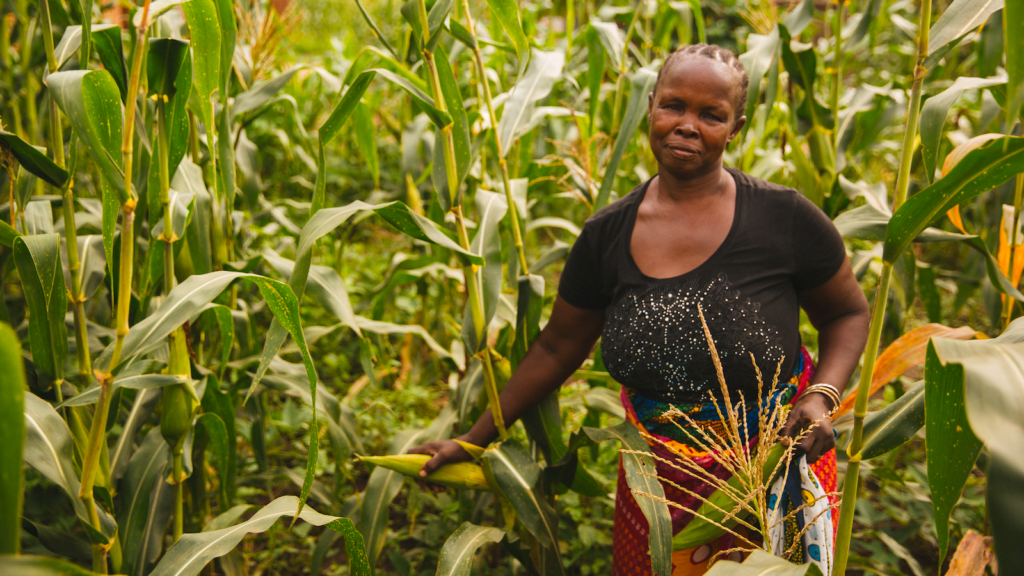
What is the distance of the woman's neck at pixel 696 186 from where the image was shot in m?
1.25

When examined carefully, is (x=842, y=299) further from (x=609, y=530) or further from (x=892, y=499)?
(x=892, y=499)

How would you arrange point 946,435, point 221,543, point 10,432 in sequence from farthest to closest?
point 221,543
point 946,435
point 10,432

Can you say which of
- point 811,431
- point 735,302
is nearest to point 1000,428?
point 811,431

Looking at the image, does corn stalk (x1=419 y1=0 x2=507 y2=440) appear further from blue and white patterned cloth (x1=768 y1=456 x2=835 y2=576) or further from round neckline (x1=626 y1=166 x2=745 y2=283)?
blue and white patterned cloth (x1=768 y1=456 x2=835 y2=576)

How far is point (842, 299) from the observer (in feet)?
4.25

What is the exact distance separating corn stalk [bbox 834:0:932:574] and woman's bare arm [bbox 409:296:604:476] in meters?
0.64

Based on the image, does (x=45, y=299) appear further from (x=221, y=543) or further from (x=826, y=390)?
(x=826, y=390)

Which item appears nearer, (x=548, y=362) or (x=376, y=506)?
(x=548, y=362)

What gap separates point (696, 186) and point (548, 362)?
0.51m

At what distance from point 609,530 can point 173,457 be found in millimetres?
1402

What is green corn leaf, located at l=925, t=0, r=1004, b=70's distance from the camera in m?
0.83

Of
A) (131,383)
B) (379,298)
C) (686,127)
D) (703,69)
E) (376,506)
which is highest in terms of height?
(703,69)

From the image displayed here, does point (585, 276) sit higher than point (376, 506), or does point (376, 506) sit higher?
point (585, 276)

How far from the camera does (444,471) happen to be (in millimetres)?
1428
